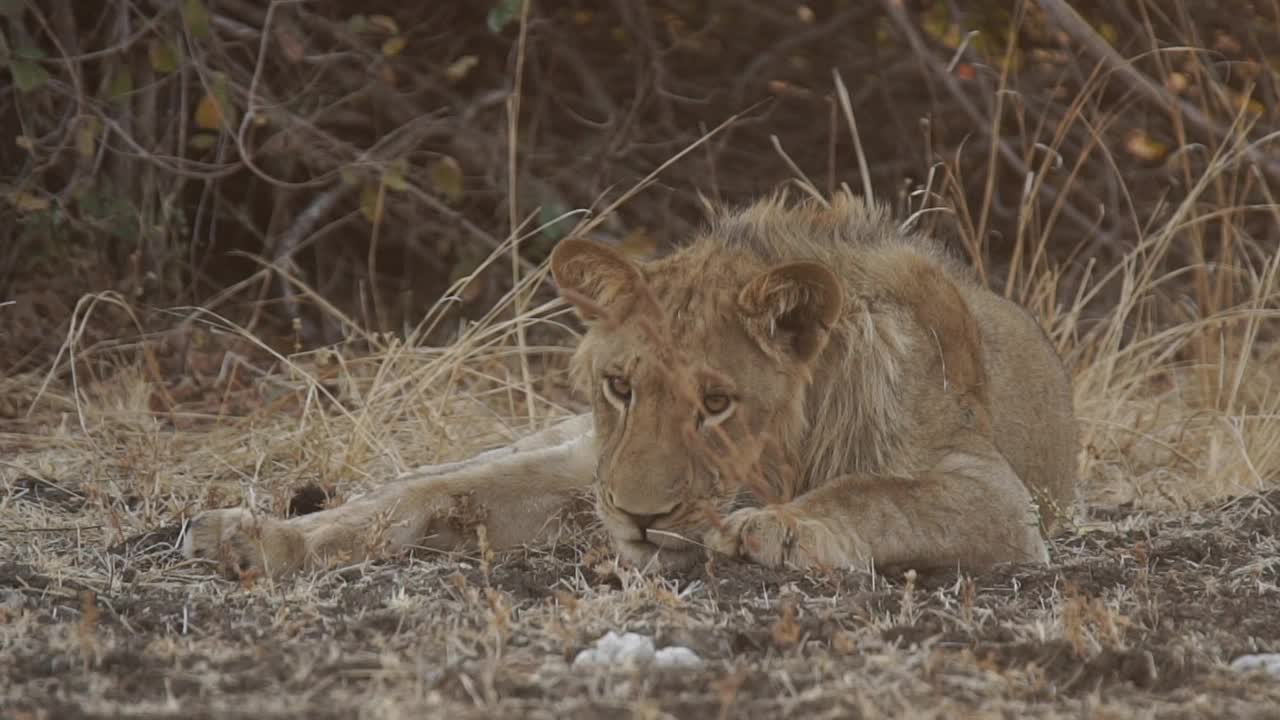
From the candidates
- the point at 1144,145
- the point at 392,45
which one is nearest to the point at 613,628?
the point at 392,45

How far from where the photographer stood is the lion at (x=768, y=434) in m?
3.58

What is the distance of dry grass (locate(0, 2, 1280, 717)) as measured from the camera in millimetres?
2670

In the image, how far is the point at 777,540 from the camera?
141 inches

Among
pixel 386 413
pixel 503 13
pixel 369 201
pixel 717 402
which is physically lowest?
pixel 386 413

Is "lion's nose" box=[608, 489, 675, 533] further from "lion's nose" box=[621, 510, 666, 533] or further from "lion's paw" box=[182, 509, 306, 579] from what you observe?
"lion's paw" box=[182, 509, 306, 579]

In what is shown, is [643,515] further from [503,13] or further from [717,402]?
[503,13]

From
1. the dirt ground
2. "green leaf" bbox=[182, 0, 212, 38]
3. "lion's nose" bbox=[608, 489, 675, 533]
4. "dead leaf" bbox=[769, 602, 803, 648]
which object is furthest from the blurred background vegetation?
"dead leaf" bbox=[769, 602, 803, 648]

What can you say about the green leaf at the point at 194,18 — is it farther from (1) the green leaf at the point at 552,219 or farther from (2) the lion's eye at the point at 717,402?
(2) the lion's eye at the point at 717,402

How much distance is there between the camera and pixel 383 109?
782 centimetres

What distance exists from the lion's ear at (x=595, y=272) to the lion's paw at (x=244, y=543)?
80cm

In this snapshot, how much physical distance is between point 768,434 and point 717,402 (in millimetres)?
127

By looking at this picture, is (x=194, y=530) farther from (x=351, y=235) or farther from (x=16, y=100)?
(x=351, y=235)

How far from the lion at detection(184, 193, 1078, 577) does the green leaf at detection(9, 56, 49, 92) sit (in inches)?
105

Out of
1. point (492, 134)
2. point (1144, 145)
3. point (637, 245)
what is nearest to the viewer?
point (637, 245)
